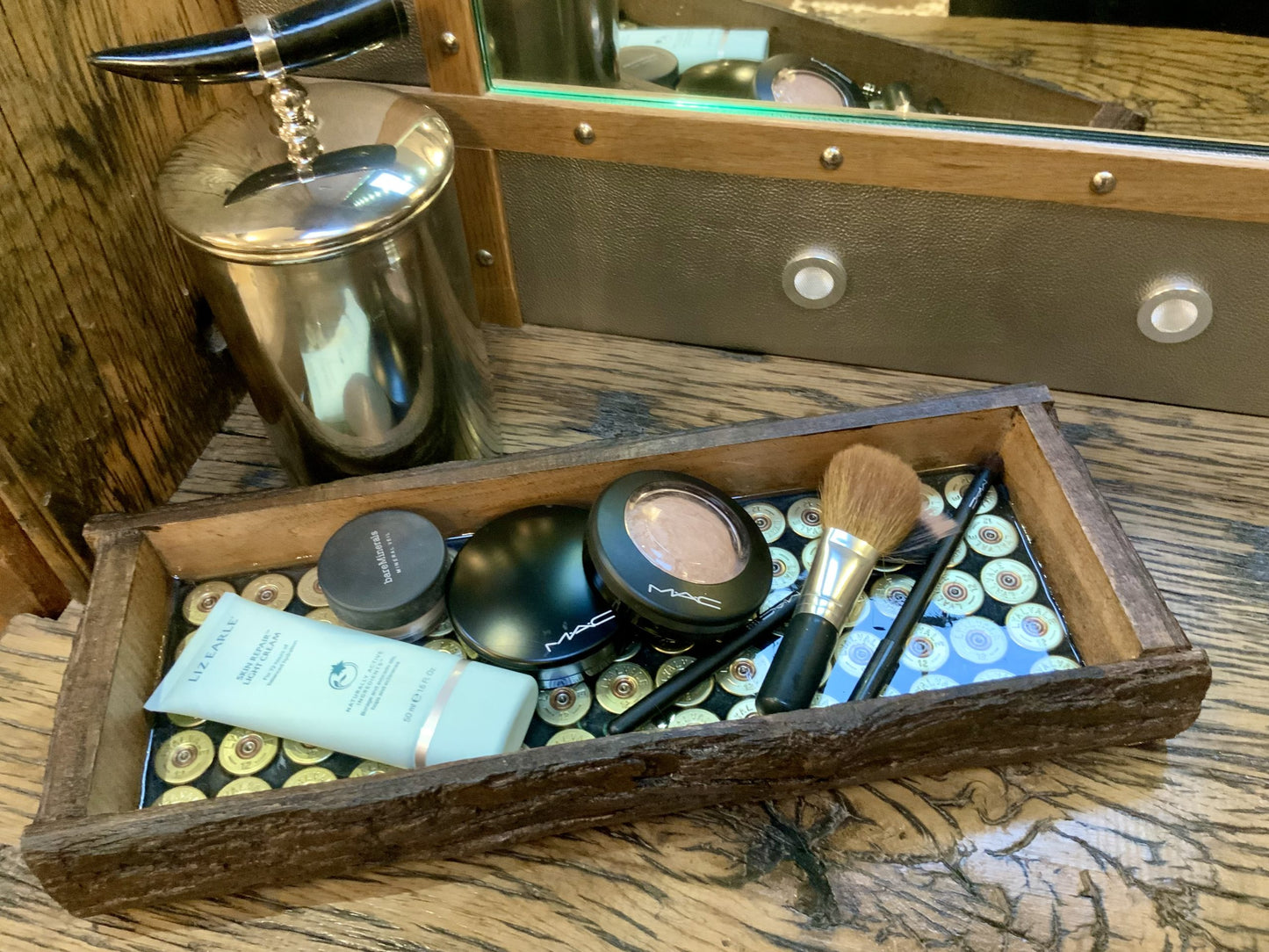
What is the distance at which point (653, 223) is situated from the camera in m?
0.59

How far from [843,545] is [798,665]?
71 mm

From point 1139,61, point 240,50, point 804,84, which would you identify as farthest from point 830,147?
point 240,50

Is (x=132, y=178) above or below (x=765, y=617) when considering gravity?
above

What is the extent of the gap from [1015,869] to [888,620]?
0.12 metres

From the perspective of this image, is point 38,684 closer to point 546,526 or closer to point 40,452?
point 40,452

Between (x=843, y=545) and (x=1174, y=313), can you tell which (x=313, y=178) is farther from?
(x=1174, y=313)

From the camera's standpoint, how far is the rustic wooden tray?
362 mm

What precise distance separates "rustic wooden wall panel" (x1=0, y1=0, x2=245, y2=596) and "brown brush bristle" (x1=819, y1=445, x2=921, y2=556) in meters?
0.39

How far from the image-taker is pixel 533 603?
0.45 m

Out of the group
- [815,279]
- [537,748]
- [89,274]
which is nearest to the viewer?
[537,748]

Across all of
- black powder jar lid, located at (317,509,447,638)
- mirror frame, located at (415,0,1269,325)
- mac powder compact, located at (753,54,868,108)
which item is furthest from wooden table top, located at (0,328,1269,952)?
mac powder compact, located at (753,54,868,108)

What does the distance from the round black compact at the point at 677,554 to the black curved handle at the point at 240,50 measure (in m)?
0.25

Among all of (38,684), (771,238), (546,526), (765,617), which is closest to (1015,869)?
(765,617)

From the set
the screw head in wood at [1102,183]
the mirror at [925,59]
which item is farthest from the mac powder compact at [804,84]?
the screw head in wood at [1102,183]
